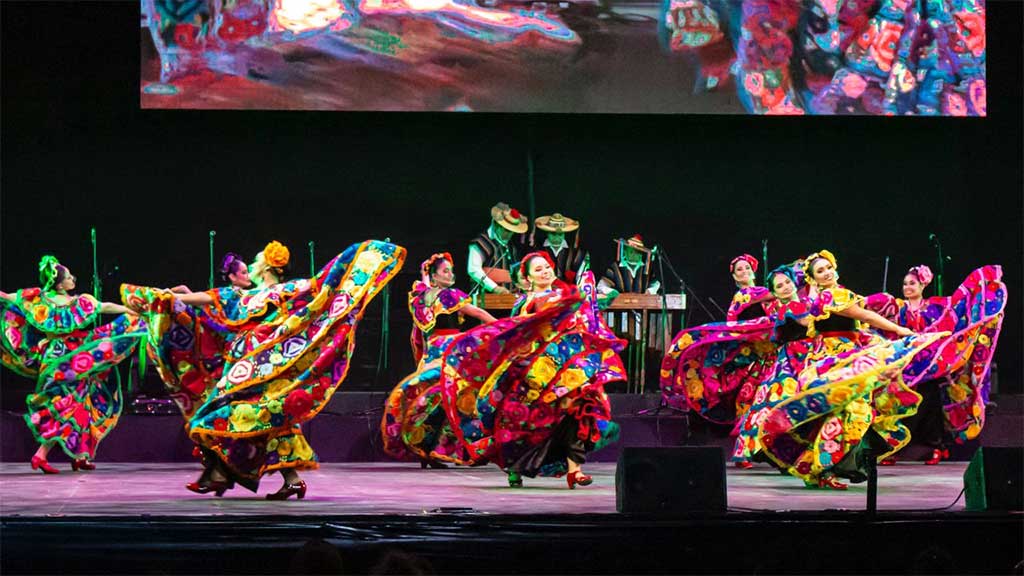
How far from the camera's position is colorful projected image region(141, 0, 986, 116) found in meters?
9.72

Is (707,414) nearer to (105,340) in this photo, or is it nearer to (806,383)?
(806,383)

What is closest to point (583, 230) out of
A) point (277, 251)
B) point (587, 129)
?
point (587, 129)

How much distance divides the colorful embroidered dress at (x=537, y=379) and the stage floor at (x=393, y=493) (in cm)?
23

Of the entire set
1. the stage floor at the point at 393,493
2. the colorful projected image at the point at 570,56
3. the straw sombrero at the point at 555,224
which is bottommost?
the stage floor at the point at 393,493

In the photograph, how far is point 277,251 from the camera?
6.34 m

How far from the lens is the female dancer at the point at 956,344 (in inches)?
311

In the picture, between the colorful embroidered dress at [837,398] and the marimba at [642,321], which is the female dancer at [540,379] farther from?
the marimba at [642,321]

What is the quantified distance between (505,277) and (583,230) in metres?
1.09

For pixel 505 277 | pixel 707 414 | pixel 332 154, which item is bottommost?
pixel 707 414

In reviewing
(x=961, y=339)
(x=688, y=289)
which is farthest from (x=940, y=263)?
(x=961, y=339)

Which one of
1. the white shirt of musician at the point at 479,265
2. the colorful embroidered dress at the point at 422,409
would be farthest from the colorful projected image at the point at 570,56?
the colorful embroidered dress at the point at 422,409

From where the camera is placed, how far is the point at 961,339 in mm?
7938

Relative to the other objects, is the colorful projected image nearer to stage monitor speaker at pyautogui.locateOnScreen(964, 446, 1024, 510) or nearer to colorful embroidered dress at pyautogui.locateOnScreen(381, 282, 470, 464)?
colorful embroidered dress at pyautogui.locateOnScreen(381, 282, 470, 464)

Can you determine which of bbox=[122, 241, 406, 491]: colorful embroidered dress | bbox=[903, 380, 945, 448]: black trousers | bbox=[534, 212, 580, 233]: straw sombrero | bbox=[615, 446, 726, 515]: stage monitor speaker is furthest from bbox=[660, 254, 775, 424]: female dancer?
bbox=[615, 446, 726, 515]: stage monitor speaker
